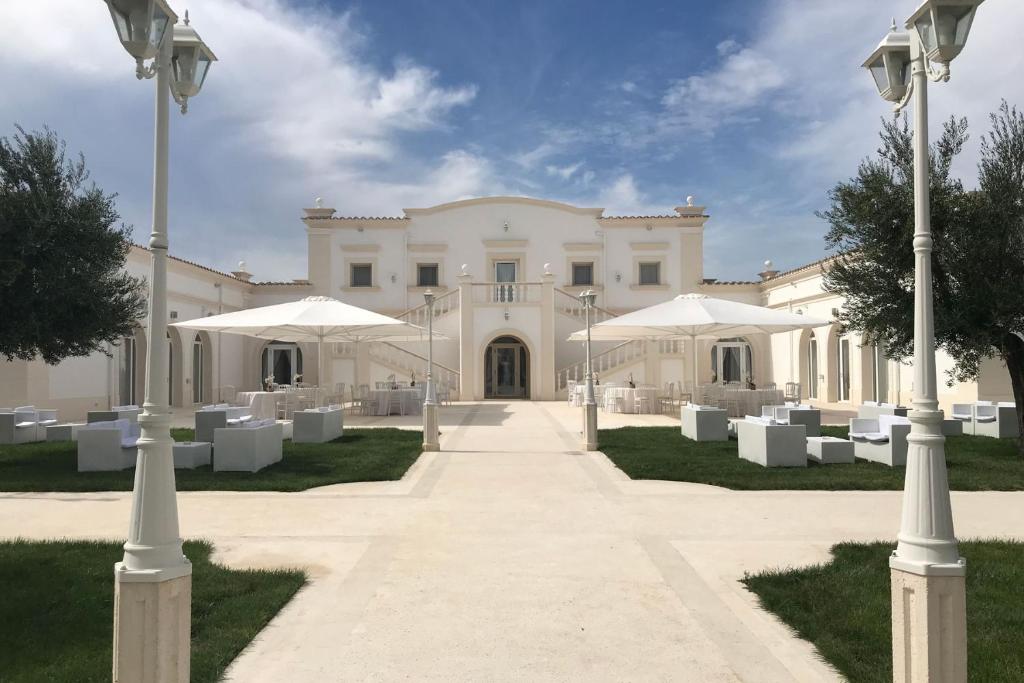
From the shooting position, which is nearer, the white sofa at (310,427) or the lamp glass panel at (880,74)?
the lamp glass panel at (880,74)

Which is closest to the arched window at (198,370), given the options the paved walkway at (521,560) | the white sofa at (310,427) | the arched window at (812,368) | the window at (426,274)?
the window at (426,274)

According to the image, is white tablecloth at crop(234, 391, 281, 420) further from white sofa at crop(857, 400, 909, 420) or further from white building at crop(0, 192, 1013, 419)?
white sofa at crop(857, 400, 909, 420)

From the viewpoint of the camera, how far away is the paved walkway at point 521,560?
348 centimetres

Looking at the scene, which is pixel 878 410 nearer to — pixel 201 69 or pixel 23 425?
pixel 201 69

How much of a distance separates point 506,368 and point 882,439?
16097 mm

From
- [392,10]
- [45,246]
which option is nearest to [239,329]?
[45,246]

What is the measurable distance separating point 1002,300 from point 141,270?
1925cm

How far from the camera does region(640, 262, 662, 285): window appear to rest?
2759 centimetres

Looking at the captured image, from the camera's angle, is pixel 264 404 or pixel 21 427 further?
pixel 264 404

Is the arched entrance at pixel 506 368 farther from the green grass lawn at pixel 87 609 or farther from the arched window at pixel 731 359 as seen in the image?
the green grass lawn at pixel 87 609

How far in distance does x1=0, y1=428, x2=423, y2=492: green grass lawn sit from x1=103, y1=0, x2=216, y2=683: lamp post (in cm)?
534

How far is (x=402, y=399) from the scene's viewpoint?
61.4ft

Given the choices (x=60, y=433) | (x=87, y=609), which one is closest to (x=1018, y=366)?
(x=87, y=609)

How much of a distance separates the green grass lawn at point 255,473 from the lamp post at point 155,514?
5.34 meters
